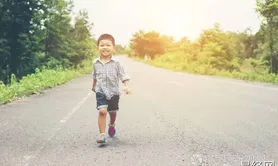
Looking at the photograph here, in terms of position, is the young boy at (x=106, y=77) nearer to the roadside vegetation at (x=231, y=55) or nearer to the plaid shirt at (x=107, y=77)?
the plaid shirt at (x=107, y=77)

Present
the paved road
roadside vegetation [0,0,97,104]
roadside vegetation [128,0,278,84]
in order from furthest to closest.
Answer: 1. roadside vegetation [128,0,278,84]
2. roadside vegetation [0,0,97,104]
3. the paved road

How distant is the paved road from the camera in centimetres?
422

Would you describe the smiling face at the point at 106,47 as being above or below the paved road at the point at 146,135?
above

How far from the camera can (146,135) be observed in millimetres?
5590

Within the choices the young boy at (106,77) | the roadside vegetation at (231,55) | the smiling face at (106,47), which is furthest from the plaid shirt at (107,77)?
the roadside vegetation at (231,55)

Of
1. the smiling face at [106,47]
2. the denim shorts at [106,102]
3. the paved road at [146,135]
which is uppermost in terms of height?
the smiling face at [106,47]

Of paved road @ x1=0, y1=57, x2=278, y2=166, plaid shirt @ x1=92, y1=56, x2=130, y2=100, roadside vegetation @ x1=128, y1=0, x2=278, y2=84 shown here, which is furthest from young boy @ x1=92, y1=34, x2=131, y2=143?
roadside vegetation @ x1=128, y1=0, x2=278, y2=84

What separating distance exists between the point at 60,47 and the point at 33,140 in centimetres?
2032

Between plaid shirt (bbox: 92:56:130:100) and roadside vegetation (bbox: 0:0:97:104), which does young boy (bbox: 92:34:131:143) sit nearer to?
plaid shirt (bbox: 92:56:130:100)

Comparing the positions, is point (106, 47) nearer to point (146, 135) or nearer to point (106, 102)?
point (106, 102)

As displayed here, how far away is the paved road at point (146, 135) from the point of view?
422 cm

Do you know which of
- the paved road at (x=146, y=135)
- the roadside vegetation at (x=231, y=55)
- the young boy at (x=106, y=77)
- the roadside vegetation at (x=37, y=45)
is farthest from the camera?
the roadside vegetation at (x=231, y=55)

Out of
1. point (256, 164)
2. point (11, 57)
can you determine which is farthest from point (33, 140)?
point (11, 57)

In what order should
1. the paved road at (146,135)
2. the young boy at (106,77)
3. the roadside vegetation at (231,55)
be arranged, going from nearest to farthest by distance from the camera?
1. the paved road at (146,135)
2. the young boy at (106,77)
3. the roadside vegetation at (231,55)
